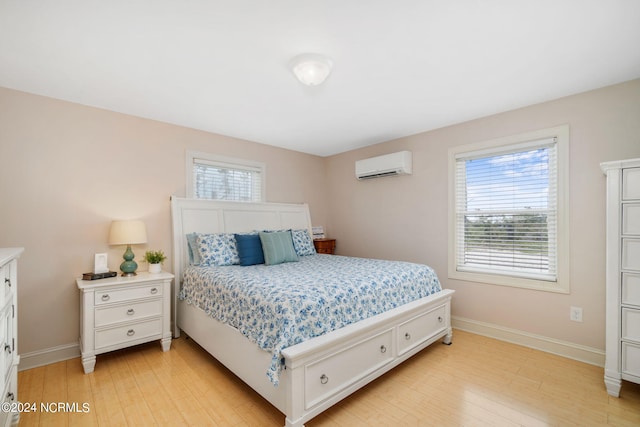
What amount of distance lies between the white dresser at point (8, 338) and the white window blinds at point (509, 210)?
3.74m

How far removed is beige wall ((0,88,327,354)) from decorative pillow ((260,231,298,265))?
43.8 inches

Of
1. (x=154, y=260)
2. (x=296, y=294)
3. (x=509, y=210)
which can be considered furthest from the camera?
(x=509, y=210)

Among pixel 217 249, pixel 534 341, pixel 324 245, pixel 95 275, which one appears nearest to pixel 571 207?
pixel 534 341

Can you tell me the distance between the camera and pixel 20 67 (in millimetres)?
2166

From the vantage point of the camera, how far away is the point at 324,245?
4566mm

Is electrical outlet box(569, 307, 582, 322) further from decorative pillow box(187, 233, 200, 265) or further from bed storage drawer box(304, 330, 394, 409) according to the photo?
decorative pillow box(187, 233, 200, 265)

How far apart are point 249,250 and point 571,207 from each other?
3.12 meters

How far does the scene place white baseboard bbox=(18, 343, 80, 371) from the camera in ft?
8.11

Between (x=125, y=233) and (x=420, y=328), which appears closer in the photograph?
(x=420, y=328)

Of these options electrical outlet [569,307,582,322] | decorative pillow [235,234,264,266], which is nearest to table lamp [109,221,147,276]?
decorative pillow [235,234,264,266]

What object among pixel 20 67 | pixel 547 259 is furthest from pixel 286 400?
pixel 20 67

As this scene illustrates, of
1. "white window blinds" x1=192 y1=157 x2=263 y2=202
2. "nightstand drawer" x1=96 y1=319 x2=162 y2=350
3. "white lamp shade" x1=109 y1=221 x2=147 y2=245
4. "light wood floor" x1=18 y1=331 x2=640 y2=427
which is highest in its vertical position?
"white window blinds" x1=192 y1=157 x2=263 y2=202

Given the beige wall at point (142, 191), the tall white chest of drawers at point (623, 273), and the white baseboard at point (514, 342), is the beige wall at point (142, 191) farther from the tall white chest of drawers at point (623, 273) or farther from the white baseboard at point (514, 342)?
the tall white chest of drawers at point (623, 273)

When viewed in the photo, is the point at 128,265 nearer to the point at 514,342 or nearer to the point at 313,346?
the point at 313,346
